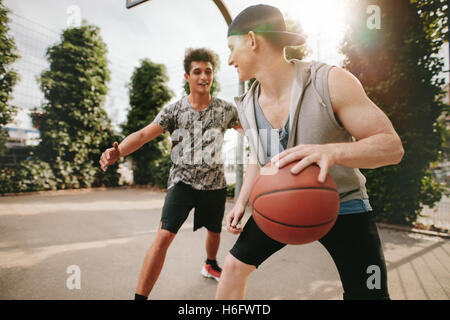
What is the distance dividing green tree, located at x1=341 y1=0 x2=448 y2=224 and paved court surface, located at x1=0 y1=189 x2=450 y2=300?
3.00ft

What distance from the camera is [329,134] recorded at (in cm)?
142

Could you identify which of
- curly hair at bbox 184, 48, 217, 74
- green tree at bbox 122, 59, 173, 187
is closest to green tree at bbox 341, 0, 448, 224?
curly hair at bbox 184, 48, 217, 74

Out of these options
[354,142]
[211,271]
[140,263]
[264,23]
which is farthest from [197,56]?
[140,263]

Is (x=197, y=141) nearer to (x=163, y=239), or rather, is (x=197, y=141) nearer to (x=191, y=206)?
(x=191, y=206)

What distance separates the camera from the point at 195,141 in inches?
107

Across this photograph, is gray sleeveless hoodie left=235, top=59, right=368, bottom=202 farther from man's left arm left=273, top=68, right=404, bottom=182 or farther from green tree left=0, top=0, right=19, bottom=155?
green tree left=0, top=0, right=19, bottom=155

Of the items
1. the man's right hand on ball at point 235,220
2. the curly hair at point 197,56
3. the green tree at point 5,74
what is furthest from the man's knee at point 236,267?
the green tree at point 5,74

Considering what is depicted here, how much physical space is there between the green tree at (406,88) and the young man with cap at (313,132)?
4.74 meters

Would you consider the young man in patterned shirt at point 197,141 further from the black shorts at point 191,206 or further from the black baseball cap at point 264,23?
the black baseball cap at point 264,23

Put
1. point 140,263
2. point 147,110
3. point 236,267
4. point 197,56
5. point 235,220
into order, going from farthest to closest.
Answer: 1. point 147,110
2. point 140,263
3. point 197,56
4. point 235,220
5. point 236,267

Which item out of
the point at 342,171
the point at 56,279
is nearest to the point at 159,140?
the point at 56,279

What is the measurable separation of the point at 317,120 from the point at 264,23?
0.71m

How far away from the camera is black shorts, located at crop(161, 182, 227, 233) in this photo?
2439 millimetres
